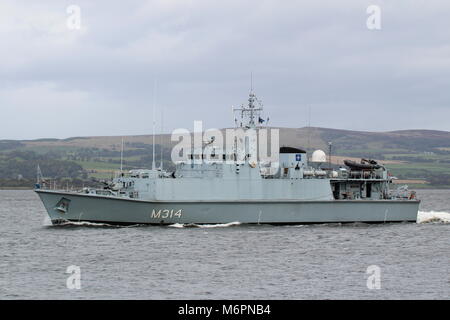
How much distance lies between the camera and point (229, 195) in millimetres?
33375

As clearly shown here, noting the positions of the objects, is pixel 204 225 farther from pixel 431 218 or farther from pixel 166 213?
pixel 431 218

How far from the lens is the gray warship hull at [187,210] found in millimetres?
32125

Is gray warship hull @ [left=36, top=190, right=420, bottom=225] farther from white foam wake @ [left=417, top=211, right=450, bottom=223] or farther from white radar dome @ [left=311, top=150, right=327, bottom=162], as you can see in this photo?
white foam wake @ [left=417, top=211, right=450, bottom=223]

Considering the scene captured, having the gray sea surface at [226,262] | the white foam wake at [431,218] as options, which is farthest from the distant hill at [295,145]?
the gray sea surface at [226,262]

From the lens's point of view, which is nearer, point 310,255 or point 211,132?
point 310,255

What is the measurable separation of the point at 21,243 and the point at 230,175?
1010 centimetres

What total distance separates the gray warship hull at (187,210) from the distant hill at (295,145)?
6421cm

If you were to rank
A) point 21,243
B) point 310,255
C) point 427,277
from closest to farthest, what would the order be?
1. point 427,277
2. point 310,255
3. point 21,243

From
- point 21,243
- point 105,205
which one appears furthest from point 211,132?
point 21,243

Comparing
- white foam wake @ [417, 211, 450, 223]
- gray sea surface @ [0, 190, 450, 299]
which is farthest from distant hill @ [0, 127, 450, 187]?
gray sea surface @ [0, 190, 450, 299]

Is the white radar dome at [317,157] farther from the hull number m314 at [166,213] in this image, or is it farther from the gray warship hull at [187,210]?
the hull number m314 at [166,213]

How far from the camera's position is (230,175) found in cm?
3362
